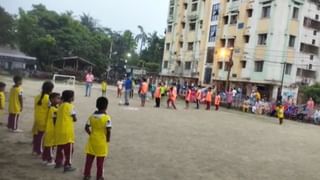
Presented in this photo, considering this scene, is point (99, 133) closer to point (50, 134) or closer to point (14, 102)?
point (50, 134)

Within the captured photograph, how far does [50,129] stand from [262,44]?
42.6 m

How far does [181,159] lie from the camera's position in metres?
10.5

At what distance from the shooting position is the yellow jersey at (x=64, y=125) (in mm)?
8070

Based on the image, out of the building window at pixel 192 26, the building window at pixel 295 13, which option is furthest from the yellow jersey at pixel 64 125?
the building window at pixel 192 26

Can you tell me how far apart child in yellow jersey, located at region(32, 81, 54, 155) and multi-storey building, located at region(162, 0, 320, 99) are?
36.7m

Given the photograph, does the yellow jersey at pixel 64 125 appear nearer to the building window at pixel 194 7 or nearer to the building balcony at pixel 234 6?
the building balcony at pixel 234 6

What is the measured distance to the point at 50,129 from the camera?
851 centimetres

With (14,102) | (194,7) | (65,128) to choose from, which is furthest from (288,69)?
(65,128)

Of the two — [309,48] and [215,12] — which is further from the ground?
[215,12]

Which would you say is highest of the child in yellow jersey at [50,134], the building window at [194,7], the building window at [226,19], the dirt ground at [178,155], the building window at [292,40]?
the building window at [194,7]

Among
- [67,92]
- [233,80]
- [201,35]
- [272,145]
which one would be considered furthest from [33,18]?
[67,92]

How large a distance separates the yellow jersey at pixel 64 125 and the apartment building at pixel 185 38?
52.9 metres

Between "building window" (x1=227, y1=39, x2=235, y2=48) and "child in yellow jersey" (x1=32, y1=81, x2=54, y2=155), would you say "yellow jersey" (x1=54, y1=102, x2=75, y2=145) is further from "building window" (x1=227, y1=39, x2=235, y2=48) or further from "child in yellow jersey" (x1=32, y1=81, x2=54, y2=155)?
"building window" (x1=227, y1=39, x2=235, y2=48)

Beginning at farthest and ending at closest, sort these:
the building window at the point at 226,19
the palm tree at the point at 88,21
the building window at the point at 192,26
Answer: the palm tree at the point at 88,21 → the building window at the point at 192,26 → the building window at the point at 226,19
